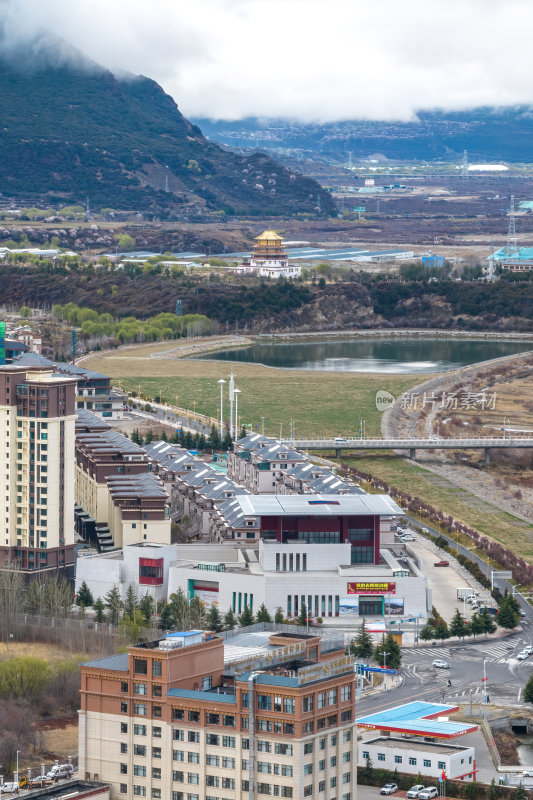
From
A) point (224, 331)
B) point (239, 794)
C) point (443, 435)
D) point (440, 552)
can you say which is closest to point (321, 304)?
point (224, 331)

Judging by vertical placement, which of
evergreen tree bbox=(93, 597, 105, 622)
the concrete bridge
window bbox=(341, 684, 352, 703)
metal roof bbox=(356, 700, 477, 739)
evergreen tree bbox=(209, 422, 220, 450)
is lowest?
metal roof bbox=(356, 700, 477, 739)

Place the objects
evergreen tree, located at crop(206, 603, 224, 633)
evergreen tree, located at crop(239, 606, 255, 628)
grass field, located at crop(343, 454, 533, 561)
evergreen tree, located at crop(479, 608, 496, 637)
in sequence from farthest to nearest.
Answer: grass field, located at crop(343, 454, 533, 561) < evergreen tree, located at crop(479, 608, 496, 637) < evergreen tree, located at crop(239, 606, 255, 628) < evergreen tree, located at crop(206, 603, 224, 633)

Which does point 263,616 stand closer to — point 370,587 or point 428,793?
point 370,587

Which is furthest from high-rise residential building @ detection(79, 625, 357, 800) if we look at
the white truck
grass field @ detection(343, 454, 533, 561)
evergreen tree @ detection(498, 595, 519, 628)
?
grass field @ detection(343, 454, 533, 561)

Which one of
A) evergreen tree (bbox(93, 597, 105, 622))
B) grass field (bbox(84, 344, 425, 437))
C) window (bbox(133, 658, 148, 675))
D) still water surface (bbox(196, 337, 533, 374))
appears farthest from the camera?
still water surface (bbox(196, 337, 533, 374))

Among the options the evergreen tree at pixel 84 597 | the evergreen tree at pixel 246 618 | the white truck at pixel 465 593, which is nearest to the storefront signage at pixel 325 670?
the evergreen tree at pixel 246 618

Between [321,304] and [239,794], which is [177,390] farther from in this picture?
[239,794]

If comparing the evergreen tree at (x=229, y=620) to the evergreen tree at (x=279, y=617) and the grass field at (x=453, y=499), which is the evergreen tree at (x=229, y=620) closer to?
the evergreen tree at (x=279, y=617)

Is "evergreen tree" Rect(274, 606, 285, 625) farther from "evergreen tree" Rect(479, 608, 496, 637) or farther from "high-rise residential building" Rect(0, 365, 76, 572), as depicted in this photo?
"high-rise residential building" Rect(0, 365, 76, 572)
